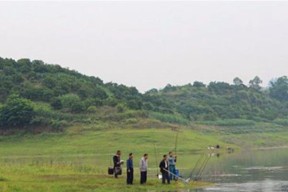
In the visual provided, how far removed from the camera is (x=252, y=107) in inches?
6826

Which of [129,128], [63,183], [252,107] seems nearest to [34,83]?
[129,128]

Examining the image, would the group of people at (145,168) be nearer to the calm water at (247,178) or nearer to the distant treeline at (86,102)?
the calm water at (247,178)

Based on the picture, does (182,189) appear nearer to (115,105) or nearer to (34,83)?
(115,105)

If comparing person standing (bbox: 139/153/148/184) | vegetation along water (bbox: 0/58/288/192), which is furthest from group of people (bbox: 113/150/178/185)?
vegetation along water (bbox: 0/58/288/192)

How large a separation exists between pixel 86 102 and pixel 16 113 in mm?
16935

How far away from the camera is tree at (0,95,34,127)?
10775cm

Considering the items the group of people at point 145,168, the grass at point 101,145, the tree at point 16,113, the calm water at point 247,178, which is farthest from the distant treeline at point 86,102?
the group of people at point 145,168

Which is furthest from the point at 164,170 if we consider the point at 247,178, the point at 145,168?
the point at 247,178

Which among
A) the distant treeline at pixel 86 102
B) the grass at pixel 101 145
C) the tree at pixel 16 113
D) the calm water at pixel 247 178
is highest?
the distant treeline at pixel 86 102

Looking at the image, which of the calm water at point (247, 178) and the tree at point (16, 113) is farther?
the tree at point (16, 113)

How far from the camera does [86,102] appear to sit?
121062mm

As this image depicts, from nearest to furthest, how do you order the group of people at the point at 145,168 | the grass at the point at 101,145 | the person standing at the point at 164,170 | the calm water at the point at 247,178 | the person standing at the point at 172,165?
1. the group of people at the point at 145,168
2. the calm water at the point at 247,178
3. the person standing at the point at 164,170
4. the person standing at the point at 172,165
5. the grass at the point at 101,145

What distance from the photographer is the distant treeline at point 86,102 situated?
110562mm

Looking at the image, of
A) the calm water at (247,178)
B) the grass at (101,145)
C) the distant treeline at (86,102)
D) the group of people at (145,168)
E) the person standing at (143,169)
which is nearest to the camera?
the group of people at (145,168)
